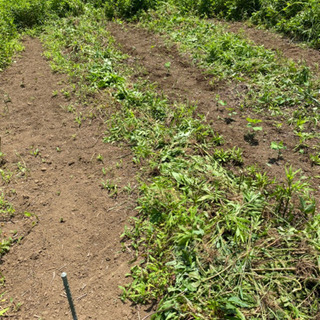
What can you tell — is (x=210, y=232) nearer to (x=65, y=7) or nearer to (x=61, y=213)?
(x=61, y=213)

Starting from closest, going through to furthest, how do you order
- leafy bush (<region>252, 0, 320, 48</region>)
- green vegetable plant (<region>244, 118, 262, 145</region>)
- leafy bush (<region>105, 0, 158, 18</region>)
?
green vegetable plant (<region>244, 118, 262, 145</region>) → leafy bush (<region>252, 0, 320, 48</region>) → leafy bush (<region>105, 0, 158, 18</region>)

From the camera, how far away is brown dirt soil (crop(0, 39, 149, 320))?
95.6 inches

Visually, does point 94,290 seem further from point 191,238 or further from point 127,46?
point 127,46

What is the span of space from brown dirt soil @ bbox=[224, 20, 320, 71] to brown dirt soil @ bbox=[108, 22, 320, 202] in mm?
1282

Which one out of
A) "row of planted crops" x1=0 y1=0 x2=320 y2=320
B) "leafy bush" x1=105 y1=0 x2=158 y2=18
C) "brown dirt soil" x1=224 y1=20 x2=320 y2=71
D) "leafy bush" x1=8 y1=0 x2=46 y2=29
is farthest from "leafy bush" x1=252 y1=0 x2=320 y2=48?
"leafy bush" x1=8 y1=0 x2=46 y2=29

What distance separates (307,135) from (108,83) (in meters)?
2.75

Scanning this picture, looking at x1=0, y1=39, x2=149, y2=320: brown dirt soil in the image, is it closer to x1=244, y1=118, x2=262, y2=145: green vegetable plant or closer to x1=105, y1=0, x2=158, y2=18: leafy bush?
x1=244, y1=118, x2=262, y2=145: green vegetable plant

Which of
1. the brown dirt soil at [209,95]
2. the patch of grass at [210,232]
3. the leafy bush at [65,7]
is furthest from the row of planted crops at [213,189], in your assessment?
the leafy bush at [65,7]

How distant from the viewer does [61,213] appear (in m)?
3.02

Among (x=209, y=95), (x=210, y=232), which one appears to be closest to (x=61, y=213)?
(x=210, y=232)

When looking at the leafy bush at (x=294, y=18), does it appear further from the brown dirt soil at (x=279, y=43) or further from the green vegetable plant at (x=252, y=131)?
the green vegetable plant at (x=252, y=131)

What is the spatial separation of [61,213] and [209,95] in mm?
2442

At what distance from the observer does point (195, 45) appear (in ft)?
17.2

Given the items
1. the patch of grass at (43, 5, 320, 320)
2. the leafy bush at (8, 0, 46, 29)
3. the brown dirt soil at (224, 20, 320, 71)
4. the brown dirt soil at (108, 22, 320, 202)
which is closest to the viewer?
the patch of grass at (43, 5, 320, 320)
